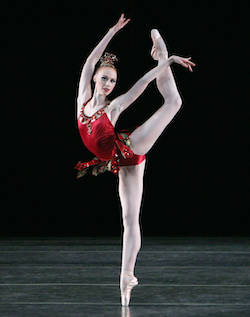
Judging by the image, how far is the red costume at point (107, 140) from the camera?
2168 millimetres

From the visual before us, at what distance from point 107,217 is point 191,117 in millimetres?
1361

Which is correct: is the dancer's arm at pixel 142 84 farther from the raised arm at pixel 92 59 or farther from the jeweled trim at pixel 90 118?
the raised arm at pixel 92 59

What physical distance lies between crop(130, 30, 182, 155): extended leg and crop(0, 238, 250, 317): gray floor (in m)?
0.73

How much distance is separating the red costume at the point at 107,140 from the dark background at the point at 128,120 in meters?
2.67

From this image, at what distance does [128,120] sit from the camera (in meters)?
4.93

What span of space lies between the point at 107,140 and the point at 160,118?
0.85 ft

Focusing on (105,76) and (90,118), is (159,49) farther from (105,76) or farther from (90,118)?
(90,118)

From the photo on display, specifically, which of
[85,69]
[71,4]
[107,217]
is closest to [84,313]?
[85,69]

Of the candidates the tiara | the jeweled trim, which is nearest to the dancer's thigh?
the jeweled trim

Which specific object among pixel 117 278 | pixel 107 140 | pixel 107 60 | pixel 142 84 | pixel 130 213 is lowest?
pixel 117 278

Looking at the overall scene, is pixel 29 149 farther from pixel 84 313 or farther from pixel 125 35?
pixel 84 313

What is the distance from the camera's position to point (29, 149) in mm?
5051

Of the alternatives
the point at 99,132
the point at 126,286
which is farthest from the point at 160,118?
the point at 126,286

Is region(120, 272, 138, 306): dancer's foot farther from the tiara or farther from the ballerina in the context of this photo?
the tiara
